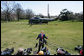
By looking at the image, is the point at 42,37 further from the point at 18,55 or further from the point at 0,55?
the point at 0,55

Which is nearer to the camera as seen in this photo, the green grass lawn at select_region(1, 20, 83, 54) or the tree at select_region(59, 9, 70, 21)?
the green grass lawn at select_region(1, 20, 83, 54)

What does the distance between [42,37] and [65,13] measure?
2589 centimetres

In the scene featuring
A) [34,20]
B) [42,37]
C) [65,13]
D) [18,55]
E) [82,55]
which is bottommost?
[18,55]

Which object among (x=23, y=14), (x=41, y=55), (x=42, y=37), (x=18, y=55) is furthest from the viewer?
(x=23, y=14)

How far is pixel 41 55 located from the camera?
4.22 m

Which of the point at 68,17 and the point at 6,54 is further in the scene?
the point at 68,17

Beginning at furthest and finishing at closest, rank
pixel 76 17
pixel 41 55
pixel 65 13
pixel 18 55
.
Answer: pixel 65 13 → pixel 76 17 → pixel 18 55 → pixel 41 55

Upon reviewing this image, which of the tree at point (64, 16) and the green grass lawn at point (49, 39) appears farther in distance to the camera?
the tree at point (64, 16)

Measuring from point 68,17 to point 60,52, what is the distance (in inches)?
1016

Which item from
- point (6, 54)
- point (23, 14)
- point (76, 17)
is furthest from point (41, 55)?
point (23, 14)

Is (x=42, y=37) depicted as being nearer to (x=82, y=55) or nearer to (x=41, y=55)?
(x=41, y=55)

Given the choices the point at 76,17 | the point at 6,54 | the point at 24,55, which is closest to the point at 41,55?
the point at 24,55

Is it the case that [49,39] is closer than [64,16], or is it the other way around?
[49,39]

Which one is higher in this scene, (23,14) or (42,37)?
(23,14)
